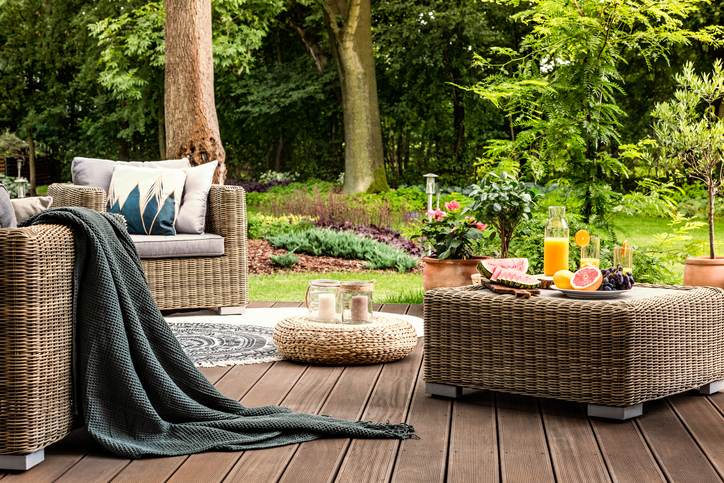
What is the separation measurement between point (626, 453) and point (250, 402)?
138 centimetres

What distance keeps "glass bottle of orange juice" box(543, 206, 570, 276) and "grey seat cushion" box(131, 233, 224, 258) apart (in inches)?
96.9

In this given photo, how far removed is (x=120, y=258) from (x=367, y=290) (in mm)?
1386

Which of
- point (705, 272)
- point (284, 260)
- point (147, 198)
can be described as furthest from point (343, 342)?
point (284, 260)

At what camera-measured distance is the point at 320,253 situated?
829 centimetres

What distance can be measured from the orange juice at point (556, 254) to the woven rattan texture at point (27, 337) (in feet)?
6.48

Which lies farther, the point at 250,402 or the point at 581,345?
the point at 250,402

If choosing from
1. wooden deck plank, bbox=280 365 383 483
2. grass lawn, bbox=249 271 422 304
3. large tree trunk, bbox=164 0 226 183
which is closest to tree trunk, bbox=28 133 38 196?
large tree trunk, bbox=164 0 226 183

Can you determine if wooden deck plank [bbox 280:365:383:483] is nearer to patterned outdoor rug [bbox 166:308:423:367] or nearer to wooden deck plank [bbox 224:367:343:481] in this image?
wooden deck plank [bbox 224:367:343:481]

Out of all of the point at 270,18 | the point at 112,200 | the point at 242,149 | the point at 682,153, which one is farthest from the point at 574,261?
the point at 242,149

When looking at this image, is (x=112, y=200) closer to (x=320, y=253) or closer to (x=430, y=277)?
(x=430, y=277)

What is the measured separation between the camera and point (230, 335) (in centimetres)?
491

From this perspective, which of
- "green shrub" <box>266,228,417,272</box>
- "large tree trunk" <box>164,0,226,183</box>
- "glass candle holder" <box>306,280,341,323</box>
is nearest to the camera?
"glass candle holder" <box>306,280,341,323</box>

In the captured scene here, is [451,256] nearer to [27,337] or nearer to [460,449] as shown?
[460,449]

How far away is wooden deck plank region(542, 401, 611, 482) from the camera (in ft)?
8.50
